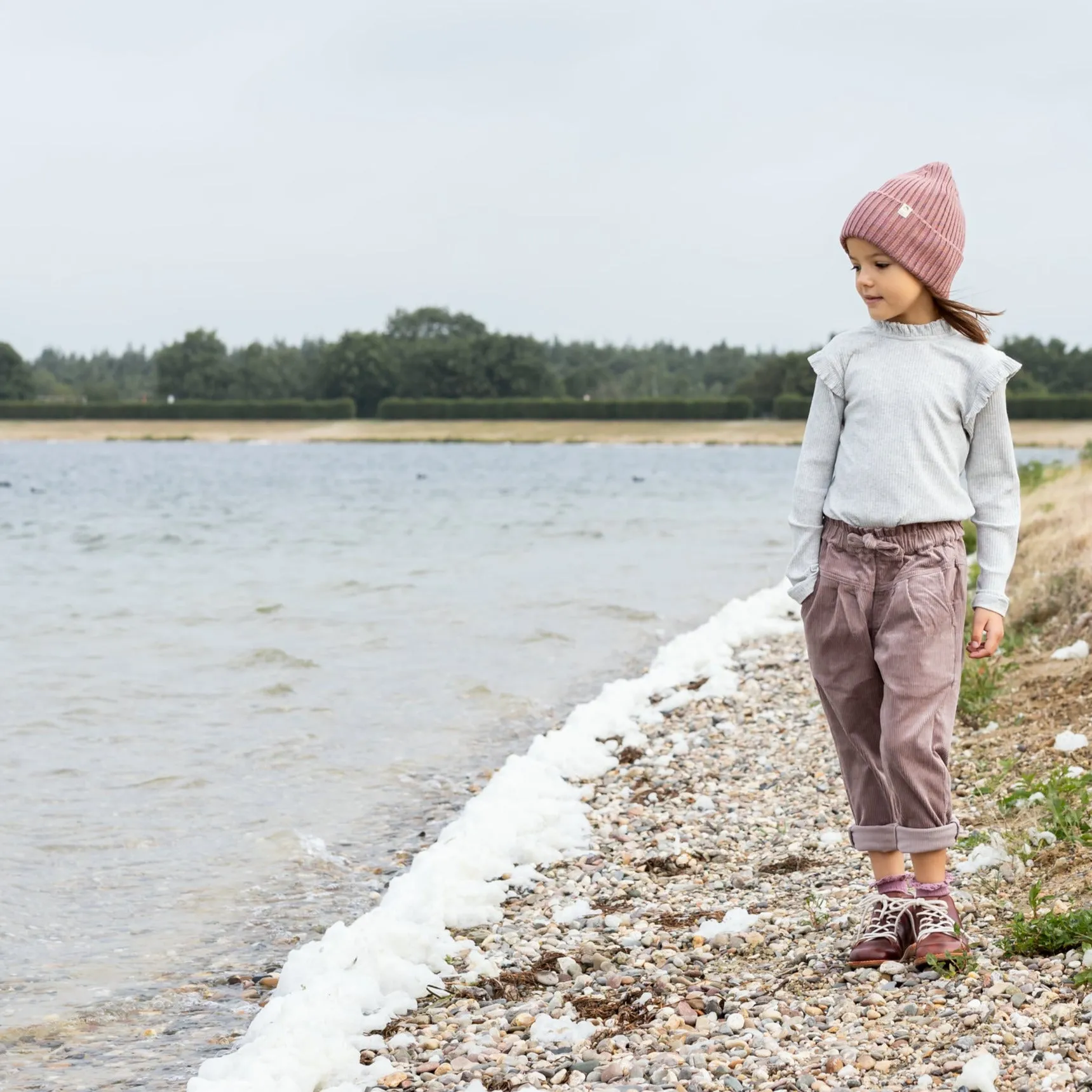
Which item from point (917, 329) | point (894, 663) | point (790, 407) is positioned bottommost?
point (894, 663)

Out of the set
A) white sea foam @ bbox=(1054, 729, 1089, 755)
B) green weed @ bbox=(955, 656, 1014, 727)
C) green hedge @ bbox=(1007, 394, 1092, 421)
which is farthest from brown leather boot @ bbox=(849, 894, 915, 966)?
green hedge @ bbox=(1007, 394, 1092, 421)

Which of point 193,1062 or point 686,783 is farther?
point 686,783

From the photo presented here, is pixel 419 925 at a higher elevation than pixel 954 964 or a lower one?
lower

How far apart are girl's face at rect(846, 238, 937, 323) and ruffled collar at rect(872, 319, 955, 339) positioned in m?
0.02

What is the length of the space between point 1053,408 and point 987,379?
73.1 metres

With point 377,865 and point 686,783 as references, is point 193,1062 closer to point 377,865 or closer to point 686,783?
point 377,865

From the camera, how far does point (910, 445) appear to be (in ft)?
11.2

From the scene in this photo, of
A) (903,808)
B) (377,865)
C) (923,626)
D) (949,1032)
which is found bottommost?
(377,865)

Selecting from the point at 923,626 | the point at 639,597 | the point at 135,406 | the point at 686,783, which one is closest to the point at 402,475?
the point at 639,597

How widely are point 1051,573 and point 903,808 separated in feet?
18.0

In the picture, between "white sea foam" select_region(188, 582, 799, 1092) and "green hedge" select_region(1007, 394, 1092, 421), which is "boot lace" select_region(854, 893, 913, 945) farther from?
"green hedge" select_region(1007, 394, 1092, 421)

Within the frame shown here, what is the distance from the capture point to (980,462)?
3.54 metres

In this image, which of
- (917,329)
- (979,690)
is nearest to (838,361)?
(917,329)

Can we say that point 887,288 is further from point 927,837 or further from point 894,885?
point 894,885
